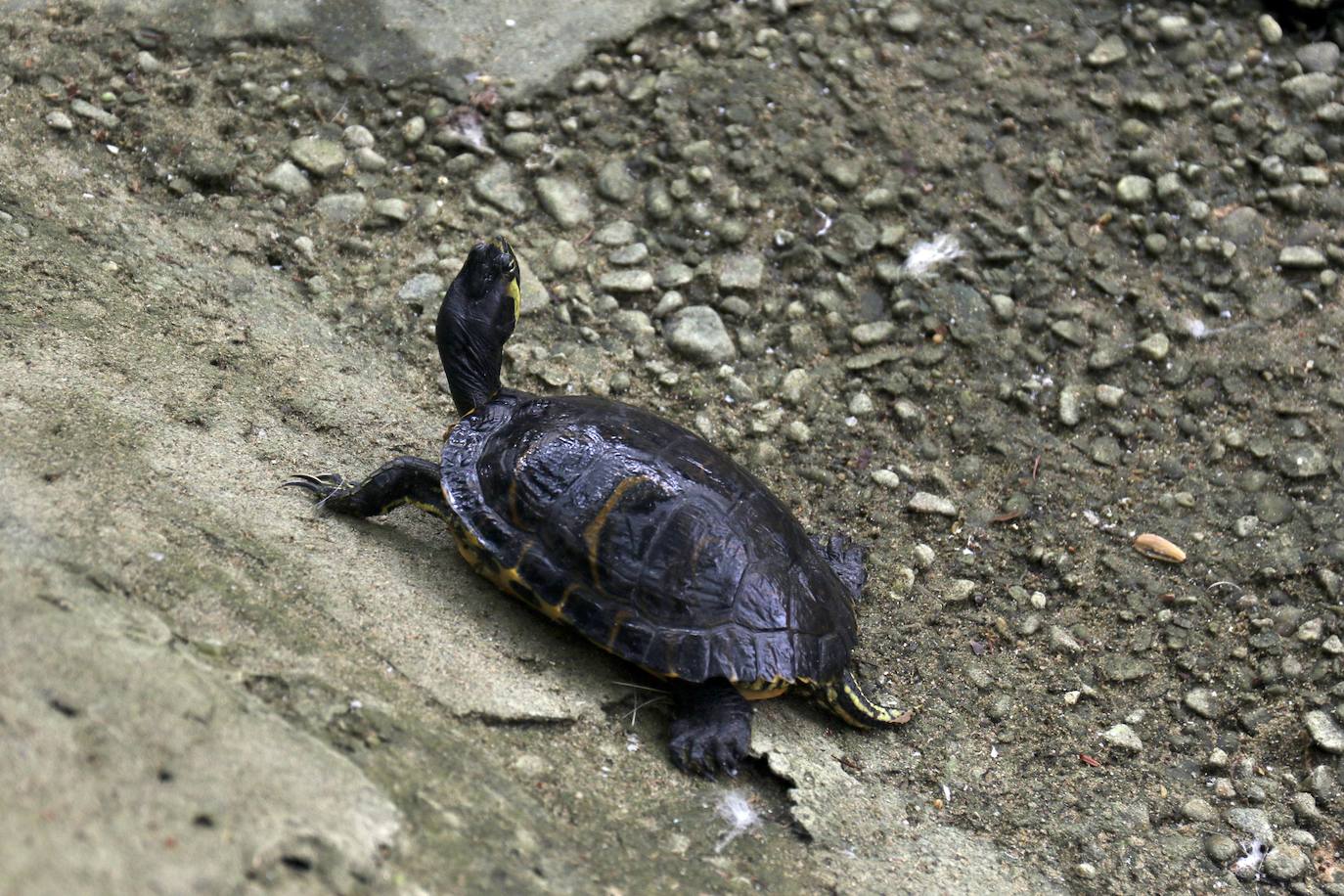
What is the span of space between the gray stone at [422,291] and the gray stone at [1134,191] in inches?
135

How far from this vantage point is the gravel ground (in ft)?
9.05

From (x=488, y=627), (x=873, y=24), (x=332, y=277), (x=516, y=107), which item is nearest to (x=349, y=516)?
(x=488, y=627)

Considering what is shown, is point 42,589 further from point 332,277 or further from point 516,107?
point 516,107

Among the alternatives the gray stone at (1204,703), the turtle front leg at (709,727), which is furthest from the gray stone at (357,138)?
the gray stone at (1204,703)

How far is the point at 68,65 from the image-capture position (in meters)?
5.50

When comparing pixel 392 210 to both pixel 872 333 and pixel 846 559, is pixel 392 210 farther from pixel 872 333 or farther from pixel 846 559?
pixel 846 559

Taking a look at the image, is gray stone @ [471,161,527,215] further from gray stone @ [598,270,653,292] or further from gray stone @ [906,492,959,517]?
gray stone @ [906,492,959,517]

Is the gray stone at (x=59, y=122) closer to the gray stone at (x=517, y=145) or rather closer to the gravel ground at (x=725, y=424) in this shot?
the gravel ground at (x=725, y=424)

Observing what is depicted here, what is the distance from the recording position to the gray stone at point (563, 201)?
5.59 metres

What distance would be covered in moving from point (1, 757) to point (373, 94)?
13.9 feet

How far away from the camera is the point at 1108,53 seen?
618 centimetres

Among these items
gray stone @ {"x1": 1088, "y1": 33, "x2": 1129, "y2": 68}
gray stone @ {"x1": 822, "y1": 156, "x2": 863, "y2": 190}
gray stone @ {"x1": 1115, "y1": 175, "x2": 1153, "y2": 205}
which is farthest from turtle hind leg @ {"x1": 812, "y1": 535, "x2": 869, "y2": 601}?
gray stone @ {"x1": 1088, "y1": 33, "x2": 1129, "y2": 68}

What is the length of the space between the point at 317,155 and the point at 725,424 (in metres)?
2.44

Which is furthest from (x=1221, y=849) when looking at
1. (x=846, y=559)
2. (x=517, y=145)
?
(x=517, y=145)
